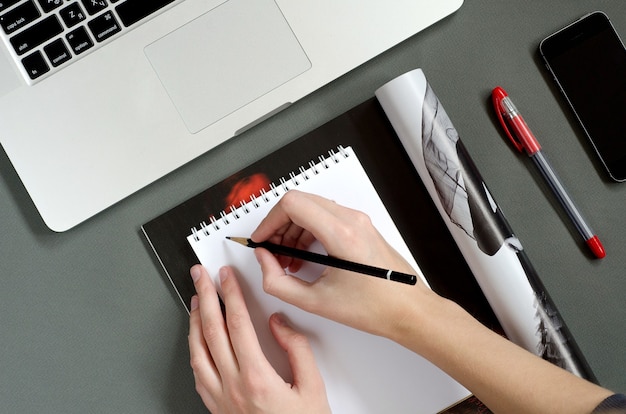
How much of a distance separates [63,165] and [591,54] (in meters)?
0.56

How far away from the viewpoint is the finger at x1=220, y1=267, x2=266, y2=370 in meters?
0.54

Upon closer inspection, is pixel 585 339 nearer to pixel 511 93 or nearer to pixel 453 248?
pixel 453 248

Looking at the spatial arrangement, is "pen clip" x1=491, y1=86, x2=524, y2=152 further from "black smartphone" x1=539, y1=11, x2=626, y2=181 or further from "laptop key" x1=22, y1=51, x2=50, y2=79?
"laptop key" x1=22, y1=51, x2=50, y2=79

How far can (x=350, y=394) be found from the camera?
59cm

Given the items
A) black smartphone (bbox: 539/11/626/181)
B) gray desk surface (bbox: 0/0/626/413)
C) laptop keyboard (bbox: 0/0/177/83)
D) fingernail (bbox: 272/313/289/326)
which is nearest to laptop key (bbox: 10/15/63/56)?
laptop keyboard (bbox: 0/0/177/83)

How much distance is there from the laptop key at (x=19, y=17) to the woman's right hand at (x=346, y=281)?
31 centimetres

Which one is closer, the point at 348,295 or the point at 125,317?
the point at 348,295

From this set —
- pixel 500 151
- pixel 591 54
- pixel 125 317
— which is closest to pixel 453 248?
pixel 500 151

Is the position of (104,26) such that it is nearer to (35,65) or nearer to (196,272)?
(35,65)

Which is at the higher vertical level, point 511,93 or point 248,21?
point 248,21

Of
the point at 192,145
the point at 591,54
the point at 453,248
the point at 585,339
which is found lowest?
the point at 585,339

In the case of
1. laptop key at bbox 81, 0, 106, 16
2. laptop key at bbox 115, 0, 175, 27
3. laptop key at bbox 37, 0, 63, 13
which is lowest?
laptop key at bbox 115, 0, 175, 27

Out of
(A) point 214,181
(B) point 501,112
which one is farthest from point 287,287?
(B) point 501,112

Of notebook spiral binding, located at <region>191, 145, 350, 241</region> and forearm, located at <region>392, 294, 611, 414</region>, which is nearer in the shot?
forearm, located at <region>392, 294, 611, 414</region>
